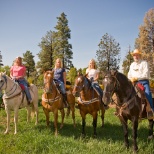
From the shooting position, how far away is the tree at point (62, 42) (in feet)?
122

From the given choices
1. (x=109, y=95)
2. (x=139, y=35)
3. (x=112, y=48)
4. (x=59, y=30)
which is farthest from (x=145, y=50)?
(x=109, y=95)

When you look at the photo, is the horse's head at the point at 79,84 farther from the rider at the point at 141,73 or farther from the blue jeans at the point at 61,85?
the rider at the point at 141,73

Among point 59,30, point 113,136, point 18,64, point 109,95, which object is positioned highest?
point 59,30

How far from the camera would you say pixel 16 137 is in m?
6.52

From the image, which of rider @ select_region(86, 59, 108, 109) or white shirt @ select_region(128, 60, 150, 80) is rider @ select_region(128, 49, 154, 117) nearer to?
white shirt @ select_region(128, 60, 150, 80)

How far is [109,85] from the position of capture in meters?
5.11

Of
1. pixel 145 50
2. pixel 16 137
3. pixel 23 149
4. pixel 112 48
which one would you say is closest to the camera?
pixel 23 149

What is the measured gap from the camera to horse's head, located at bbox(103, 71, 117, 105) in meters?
5.02

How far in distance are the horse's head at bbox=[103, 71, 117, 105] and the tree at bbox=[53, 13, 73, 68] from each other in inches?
1225

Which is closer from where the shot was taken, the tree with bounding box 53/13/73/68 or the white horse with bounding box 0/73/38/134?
the white horse with bounding box 0/73/38/134

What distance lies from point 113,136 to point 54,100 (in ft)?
8.88

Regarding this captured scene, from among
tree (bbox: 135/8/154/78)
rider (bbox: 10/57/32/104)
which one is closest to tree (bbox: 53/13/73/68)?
tree (bbox: 135/8/154/78)

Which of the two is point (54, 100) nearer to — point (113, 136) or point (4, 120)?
point (113, 136)

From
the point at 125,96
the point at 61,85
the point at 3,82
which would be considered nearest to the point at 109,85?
the point at 125,96
